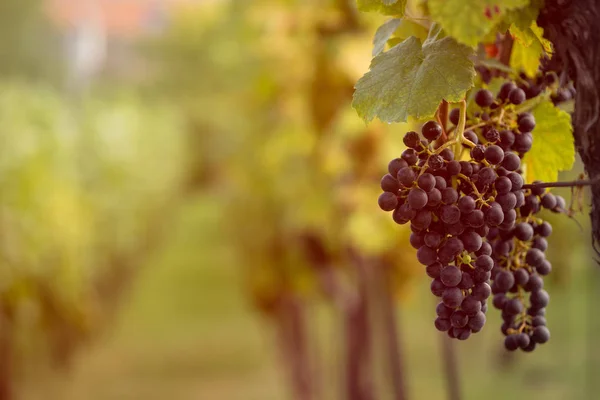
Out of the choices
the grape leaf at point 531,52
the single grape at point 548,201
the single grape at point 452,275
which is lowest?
the single grape at point 452,275

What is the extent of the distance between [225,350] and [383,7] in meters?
17.3

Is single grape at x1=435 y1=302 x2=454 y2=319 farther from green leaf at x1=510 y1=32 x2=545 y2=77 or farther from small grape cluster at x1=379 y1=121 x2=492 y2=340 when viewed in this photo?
green leaf at x1=510 y1=32 x2=545 y2=77

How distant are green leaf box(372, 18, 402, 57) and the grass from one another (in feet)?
31.3

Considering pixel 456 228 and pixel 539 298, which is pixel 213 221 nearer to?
pixel 539 298

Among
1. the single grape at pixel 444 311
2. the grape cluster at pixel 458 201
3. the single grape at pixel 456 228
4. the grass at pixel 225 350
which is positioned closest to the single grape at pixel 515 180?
the grape cluster at pixel 458 201

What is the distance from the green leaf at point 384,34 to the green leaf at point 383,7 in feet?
0.11

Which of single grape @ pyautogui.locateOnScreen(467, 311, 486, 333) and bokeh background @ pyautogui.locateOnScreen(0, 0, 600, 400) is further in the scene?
bokeh background @ pyautogui.locateOnScreen(0, 0, 600, 400)

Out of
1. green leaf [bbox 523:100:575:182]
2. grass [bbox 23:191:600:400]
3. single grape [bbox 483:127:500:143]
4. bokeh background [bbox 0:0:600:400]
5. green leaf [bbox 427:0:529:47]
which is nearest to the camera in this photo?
green leaf [bbox 427:0:529:47]

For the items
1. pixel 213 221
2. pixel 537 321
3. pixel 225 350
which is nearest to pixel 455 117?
pixel 537 321

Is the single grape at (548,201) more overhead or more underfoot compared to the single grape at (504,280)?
more overhead

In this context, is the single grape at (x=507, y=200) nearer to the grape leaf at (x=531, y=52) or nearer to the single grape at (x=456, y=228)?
the single grape at (x=456, y=228)

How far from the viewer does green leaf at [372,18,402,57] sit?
1.20 metres

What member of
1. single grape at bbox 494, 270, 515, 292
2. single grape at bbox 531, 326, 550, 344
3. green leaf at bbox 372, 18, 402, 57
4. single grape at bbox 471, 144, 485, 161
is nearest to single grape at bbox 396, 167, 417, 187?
single grape at bbox 471, 144, 485, 161

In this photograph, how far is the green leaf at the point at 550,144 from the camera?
1.29 meters
